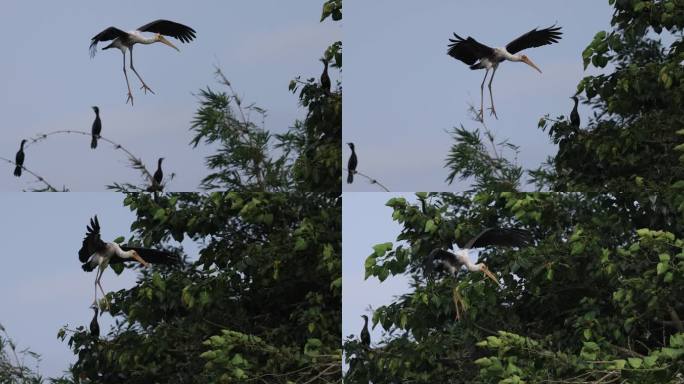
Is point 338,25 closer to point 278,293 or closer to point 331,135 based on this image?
point 331,135

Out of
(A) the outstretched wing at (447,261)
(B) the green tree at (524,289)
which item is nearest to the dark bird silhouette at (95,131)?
(B) the green tree at (524,289)

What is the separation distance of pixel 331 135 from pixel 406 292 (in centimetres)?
68

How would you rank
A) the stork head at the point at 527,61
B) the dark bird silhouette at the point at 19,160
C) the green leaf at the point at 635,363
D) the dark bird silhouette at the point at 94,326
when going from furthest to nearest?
the stork head at the point at 527,61 < the dark bird silhouette at the point at 94,326 < the dark bird silhouette at the point at 19,160 < the green leaf at the point at 635,363

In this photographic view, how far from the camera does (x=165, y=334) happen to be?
4.96m

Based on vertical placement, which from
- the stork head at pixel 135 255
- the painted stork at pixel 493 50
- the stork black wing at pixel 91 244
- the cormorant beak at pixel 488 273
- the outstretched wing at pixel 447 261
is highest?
the painted stork at pixel 493 50

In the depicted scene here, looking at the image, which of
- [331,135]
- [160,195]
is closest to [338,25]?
[331,135]

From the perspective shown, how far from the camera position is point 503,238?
4.96m

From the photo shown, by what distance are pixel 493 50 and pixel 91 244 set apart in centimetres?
169

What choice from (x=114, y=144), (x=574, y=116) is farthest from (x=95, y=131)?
(x=574, y=116)

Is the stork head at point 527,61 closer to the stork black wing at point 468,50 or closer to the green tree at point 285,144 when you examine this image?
the stork black wing at point 468,50

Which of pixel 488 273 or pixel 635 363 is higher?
pixel 488 273

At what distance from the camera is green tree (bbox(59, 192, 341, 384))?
488 centimetres

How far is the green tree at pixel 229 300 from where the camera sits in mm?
4875

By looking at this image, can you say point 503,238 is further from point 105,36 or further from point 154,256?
point 105,36
